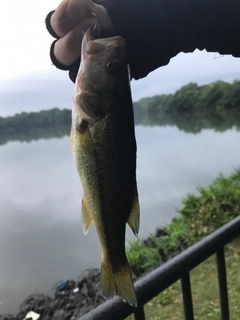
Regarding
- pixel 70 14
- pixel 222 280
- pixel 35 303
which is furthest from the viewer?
pixel 35 303

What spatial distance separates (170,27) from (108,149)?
1.49ft

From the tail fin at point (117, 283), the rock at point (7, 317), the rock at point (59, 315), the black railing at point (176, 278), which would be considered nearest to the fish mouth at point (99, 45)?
the tail fin at point (117, 283)

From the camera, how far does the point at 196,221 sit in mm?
5719

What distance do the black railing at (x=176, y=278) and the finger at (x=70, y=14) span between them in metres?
0.81

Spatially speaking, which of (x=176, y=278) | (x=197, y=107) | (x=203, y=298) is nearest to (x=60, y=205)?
(x=203, y=298)

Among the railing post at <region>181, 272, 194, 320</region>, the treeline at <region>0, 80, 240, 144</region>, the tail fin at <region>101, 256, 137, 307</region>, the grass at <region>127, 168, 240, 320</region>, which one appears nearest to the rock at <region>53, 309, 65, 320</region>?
the grass at <region>127, 168, 240, 320</region>

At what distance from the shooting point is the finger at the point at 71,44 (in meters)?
0.91

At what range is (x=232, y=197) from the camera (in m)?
5.80

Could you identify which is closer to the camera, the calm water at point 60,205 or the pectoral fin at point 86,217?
the pectoral fin at point 86,217

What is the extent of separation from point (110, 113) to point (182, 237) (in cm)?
503

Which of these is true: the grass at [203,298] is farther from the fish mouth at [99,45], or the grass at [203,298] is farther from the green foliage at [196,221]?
the fish mouth at [99,45]

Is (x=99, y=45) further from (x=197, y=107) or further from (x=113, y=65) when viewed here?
(x=197, y=107)

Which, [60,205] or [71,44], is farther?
[60,205]

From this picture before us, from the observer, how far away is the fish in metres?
0.94
